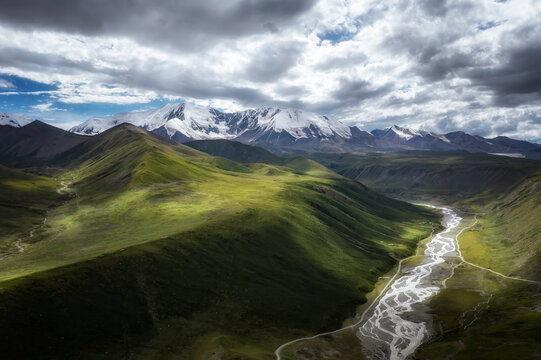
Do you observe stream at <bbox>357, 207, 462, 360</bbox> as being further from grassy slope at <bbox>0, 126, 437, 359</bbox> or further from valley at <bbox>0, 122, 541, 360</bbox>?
grassy slope at <bbox>0, 126, 437, 359</bbox>

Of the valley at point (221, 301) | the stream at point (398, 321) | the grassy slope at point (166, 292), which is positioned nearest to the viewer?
the grassy slope at point (166, 292)

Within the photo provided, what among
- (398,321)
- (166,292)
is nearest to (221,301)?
(166,292)

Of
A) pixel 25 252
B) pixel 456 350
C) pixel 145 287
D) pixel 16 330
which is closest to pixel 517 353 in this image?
pixel 456 350

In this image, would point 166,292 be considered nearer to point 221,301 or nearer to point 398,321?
point 221,301

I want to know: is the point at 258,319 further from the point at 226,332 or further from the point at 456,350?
the point at 456,350

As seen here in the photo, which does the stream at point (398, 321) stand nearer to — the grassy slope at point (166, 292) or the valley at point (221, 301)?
the valley at point (221, 301)

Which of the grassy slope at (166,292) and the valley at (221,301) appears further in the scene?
the valley at (221,301)

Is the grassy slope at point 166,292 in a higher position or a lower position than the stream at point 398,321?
higher

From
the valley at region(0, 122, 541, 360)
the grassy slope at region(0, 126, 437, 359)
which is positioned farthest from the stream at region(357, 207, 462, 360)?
the grassy slope at region(0, 126, 437, 359)

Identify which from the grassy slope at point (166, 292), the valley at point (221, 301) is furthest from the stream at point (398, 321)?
the grassy slope at point (166, 292)

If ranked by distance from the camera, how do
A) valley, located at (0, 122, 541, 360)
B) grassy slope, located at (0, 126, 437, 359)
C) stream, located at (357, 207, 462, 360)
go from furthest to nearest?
1. stream, located at (357, 207, 462, 360)
2. valley, located at (0, 122, 541, 360)
3. grassy slope, located at (0, 126, 437, 359)

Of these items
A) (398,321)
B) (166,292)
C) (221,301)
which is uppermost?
(166,292)
